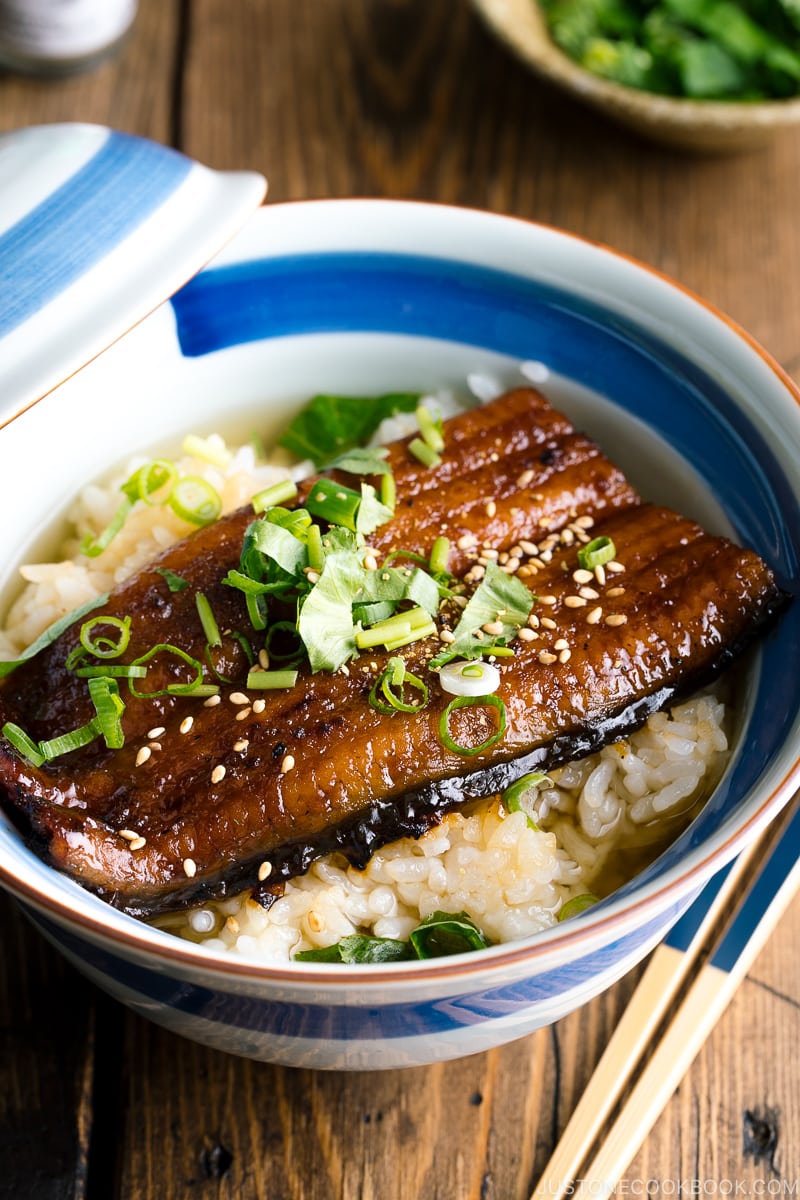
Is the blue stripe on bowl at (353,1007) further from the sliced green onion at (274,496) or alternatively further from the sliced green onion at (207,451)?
the sliced green onion at (207,451)

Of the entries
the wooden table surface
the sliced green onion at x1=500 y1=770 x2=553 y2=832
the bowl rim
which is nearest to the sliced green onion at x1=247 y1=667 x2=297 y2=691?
the sliced green onion at x1=500 y1=770 x2=553 y2=832

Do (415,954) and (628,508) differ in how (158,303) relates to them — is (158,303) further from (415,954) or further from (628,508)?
(415,954)

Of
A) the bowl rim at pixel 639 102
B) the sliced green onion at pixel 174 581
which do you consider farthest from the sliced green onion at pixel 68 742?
the bowl rim at pixel 639 102

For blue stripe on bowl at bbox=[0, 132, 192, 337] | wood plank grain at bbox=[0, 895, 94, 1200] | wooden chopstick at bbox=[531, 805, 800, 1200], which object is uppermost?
blue stripe on bowl at bbox=[0, 132, 192, 337]

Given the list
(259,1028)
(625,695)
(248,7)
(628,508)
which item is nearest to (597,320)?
(628,508)

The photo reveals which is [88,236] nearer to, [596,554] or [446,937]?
[596,554]

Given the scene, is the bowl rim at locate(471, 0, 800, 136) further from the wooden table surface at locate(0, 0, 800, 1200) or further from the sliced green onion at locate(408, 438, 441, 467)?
the wooden table surface at locate(0, 0, 800, 1200)
